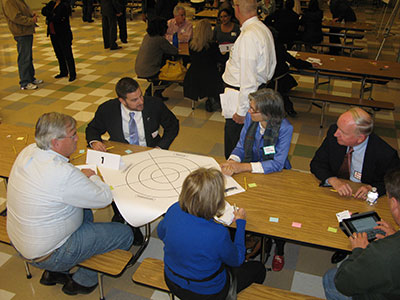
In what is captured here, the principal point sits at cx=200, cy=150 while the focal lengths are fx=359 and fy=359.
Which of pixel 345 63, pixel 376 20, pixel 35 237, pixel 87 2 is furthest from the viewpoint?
pixel 376 20

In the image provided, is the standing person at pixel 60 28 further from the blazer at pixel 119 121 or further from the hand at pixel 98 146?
the hand at pixel 98 146

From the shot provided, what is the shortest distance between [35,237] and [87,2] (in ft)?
39.7

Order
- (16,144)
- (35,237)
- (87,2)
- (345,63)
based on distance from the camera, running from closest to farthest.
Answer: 1. (35,237)
2. (16,144)
3. (345,63)
4. (87,2)

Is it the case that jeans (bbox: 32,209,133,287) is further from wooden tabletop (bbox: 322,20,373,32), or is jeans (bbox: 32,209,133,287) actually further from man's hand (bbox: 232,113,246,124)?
wooden tabletop (bbox: 322,20,373,32)

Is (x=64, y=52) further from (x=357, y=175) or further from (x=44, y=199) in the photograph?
(x=357, y=175)

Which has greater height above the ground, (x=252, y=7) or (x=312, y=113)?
(x=252, y=7)

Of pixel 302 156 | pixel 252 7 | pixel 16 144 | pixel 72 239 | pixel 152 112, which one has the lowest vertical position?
pixel 302 156

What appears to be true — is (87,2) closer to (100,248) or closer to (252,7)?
(252,7)

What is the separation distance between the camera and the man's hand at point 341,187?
2453 mm

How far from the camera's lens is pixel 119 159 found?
2742mm

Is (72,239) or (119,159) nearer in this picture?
(72,239)

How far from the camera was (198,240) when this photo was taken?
180 centimetres

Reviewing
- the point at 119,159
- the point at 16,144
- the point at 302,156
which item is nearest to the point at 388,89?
the point at 302,156

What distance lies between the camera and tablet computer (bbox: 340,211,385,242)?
211 cm
